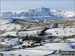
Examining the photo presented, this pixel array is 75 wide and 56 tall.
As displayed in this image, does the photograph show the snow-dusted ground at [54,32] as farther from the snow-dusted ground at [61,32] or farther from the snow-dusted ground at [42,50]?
the snow-dusted ground at [42,50]

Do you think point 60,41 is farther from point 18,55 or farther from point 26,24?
point 26,24

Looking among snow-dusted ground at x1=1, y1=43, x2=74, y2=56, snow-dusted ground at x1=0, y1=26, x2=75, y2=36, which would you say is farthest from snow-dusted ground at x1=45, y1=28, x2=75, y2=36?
snow-dusted ground at x1=1, y1=43, x2=74, y2=56

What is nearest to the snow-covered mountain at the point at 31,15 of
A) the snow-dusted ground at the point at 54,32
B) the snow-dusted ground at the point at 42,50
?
the snow-dusted ground at the point at 54,32

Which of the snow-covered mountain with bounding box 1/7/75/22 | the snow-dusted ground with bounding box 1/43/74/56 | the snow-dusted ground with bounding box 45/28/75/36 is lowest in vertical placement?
the snow-dusted ground with bounding box 1/43/74/56

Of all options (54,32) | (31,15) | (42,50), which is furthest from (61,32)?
(31,15)

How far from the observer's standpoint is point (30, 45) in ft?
5.78

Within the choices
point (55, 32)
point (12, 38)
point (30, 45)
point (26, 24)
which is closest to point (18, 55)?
point (30, 45)

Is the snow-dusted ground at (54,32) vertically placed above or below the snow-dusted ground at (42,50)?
above

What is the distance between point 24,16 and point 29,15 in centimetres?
12

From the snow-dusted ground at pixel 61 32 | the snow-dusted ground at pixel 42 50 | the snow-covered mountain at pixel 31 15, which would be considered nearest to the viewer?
the snow-dusted ground at pixel 42 50

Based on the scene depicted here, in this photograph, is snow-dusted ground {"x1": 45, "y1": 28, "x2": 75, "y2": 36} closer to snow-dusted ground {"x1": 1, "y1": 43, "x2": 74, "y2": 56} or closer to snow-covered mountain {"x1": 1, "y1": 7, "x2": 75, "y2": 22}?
snow-dusted ground {"x1": 1, "y1": 43, "x2": 74, "y2": 56}

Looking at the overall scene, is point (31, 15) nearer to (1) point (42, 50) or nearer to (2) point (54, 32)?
(2) point (54, 32)

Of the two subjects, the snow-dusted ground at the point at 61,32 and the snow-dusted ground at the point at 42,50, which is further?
the snow-dusted ground at the point at 61,32

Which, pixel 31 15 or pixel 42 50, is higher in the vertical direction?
pixel 31 15
